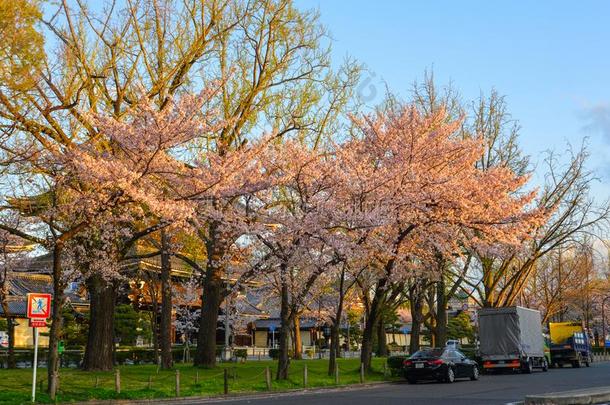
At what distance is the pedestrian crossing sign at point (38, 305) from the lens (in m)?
16.6

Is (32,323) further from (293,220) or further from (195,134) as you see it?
(293,220)

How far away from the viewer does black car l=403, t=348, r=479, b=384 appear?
2431 centimetres

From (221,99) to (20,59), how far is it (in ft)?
45.9

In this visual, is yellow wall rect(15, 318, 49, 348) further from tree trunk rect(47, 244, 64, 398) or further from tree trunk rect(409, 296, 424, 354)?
tree trunk rect(47, 244, 64, 398)

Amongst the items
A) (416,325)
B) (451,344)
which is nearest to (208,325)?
(451,344)

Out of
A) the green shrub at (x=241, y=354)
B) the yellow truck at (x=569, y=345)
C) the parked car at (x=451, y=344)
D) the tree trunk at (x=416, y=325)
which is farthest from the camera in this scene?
the green shrub at (x=241, y=354)

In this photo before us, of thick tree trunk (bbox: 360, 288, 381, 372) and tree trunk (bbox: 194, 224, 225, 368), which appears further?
tree trunk (bbox: 194, 224, 225, 368)

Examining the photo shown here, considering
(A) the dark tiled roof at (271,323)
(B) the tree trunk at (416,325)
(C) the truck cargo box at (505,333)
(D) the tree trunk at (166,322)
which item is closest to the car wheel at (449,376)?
(C) the truck cargo box at (505,333)

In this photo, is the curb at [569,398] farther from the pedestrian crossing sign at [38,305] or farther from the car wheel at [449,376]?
the pedestrian crossing sign at [38,305]

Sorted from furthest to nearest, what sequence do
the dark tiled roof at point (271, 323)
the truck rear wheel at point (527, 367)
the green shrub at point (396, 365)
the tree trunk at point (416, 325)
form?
the dark tiled roof at point (271, 323) < the tree trunk at point (416, 325) < the truck rear wheel at point (527, 367) < the green shrub at point (396, 365)

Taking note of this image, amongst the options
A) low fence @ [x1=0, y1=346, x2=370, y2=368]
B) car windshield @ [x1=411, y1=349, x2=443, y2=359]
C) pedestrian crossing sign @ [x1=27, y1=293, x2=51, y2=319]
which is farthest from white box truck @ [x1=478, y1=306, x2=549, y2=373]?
pedestrian crossing sign @ [x1=27, y1=293, x2=51, y2=319]

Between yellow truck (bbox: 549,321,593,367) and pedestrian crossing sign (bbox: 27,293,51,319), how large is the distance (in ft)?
115

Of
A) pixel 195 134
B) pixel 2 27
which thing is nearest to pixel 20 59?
pixel 2 27

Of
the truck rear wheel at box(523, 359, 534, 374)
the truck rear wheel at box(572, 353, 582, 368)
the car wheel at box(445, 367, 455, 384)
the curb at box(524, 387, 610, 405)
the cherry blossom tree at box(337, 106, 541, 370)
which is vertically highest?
the cherry blossom tree at box(337, 106, 541, 370)
